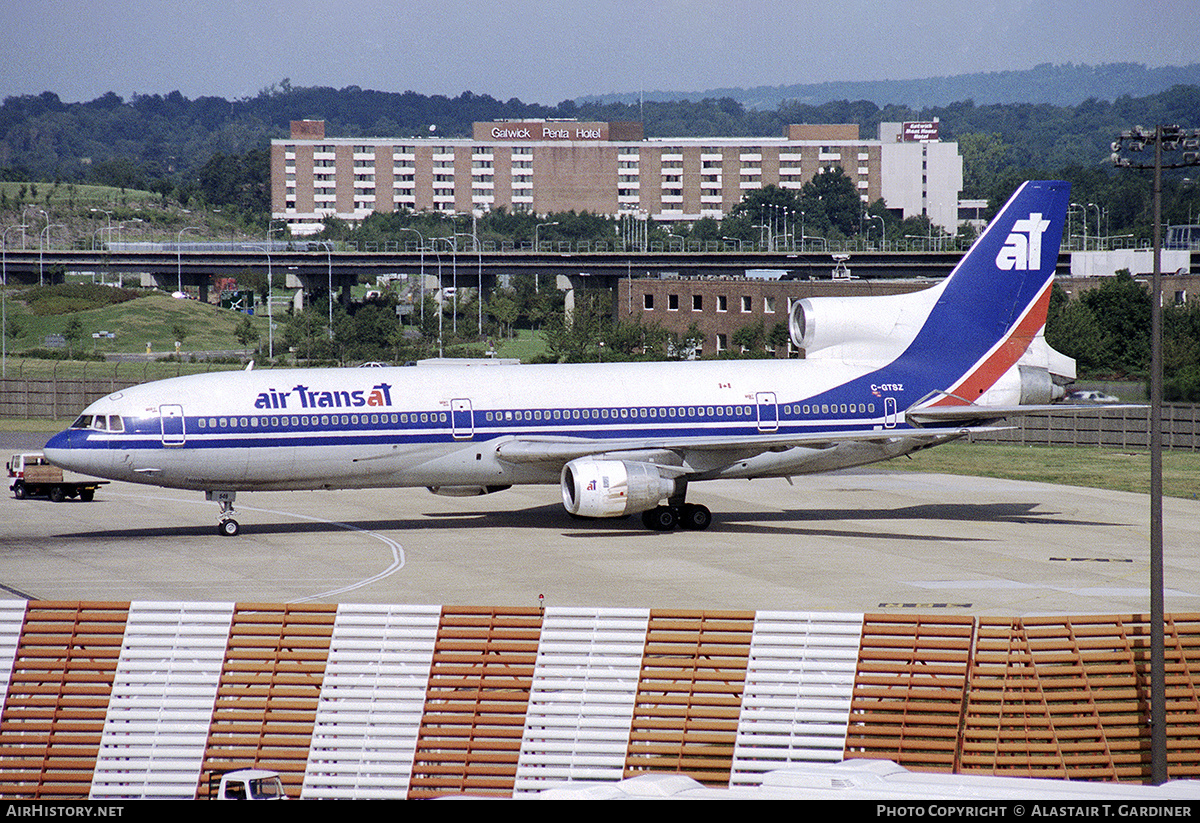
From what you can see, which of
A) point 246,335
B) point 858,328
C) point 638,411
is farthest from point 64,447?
point 246,335

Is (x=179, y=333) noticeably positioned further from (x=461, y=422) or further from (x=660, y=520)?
(x=660, y=520)

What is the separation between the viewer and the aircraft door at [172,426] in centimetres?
3766

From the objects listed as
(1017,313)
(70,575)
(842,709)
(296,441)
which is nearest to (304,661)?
(842,709)

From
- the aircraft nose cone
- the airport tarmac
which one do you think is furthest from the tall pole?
the aircraft nose cone

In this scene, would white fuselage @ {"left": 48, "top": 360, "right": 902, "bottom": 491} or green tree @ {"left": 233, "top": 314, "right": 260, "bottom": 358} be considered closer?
white fuselage @ {"left": 48, "top": 360, "right": 902, "bottom": 491}

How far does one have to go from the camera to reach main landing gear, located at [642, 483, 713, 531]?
136 ft

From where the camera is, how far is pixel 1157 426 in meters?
21.1

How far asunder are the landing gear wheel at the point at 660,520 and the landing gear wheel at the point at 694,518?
0.40m

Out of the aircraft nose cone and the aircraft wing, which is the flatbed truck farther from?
the aircraft wing

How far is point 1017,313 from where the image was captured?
44.4 meters

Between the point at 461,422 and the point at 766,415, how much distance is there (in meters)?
9.76

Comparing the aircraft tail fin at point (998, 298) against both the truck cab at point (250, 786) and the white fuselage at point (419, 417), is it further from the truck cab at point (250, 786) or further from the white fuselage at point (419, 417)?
the truck cab at point (250, 786)

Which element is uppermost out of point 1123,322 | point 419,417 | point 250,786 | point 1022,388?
point 1123,322

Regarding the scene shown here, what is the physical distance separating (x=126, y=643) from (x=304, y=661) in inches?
122
